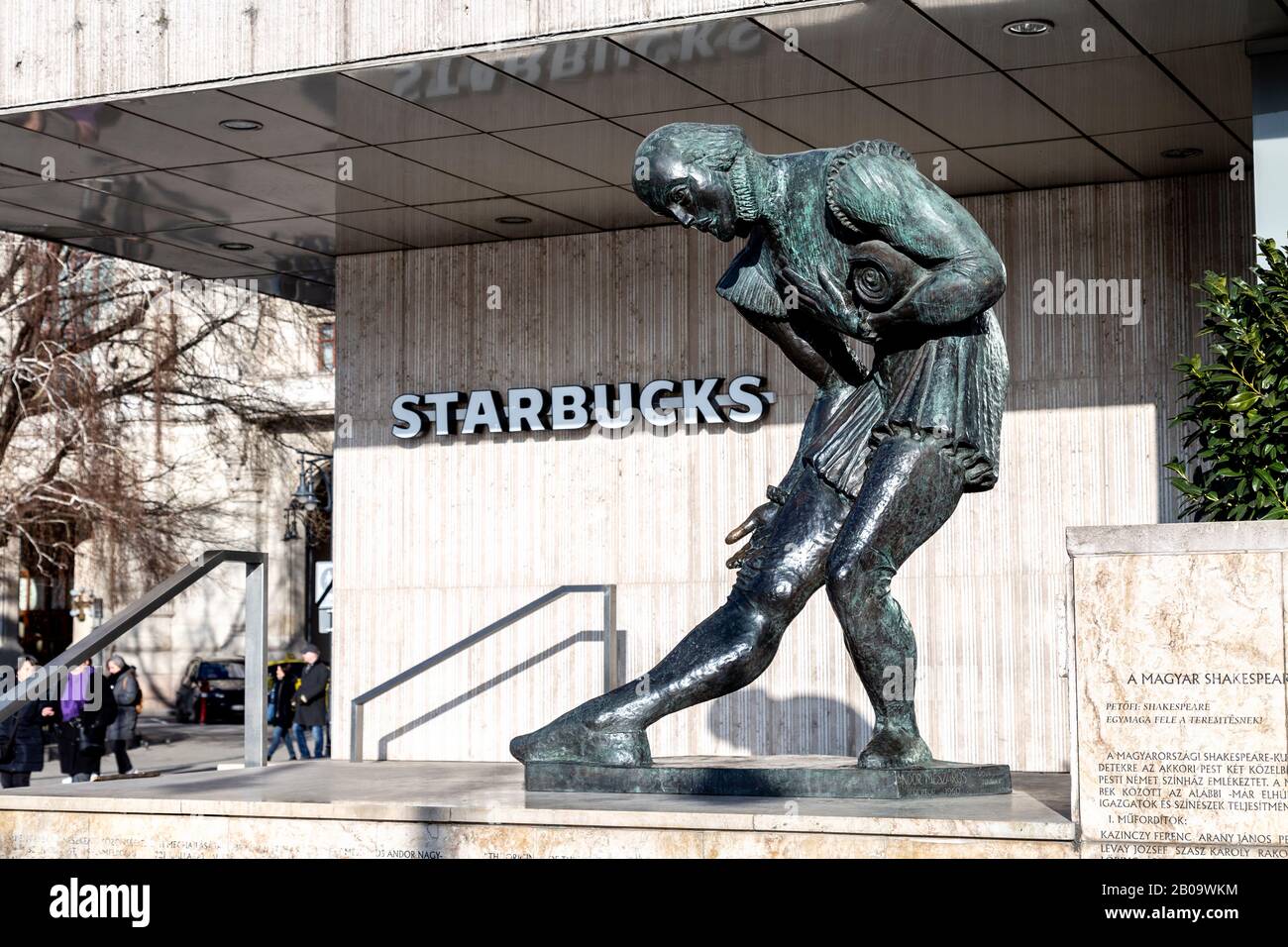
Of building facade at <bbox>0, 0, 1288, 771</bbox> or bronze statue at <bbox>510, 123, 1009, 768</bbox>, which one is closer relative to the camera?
bronze statue at <bbox>510, 123, 1009, 768</bbox>

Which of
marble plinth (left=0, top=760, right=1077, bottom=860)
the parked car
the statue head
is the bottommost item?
the parked car

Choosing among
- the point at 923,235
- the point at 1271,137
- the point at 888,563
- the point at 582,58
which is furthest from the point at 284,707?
the point at 923,235

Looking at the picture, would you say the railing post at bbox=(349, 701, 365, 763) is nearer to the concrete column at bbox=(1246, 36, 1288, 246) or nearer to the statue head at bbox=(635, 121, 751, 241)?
the concrete column at bbox=(1246, 36, 1288, 246)

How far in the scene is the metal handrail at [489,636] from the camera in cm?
1377

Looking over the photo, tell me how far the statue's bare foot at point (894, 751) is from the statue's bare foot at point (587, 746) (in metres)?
0.83

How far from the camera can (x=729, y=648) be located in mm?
6508

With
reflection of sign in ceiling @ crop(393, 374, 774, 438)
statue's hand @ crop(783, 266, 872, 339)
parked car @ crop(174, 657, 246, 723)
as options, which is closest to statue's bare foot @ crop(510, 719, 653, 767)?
statue's hand @ crop(783, 266, 872, 339)

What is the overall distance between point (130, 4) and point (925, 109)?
497 cm

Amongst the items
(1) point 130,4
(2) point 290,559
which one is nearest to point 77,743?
(1) point 130,4

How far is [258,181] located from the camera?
13047 mm

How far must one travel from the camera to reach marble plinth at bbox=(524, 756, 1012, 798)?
6258 mm

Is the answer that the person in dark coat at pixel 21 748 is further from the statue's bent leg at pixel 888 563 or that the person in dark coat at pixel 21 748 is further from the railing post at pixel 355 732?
the statue's bent leg at pixel 888 563

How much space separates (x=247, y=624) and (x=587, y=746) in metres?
4.27
